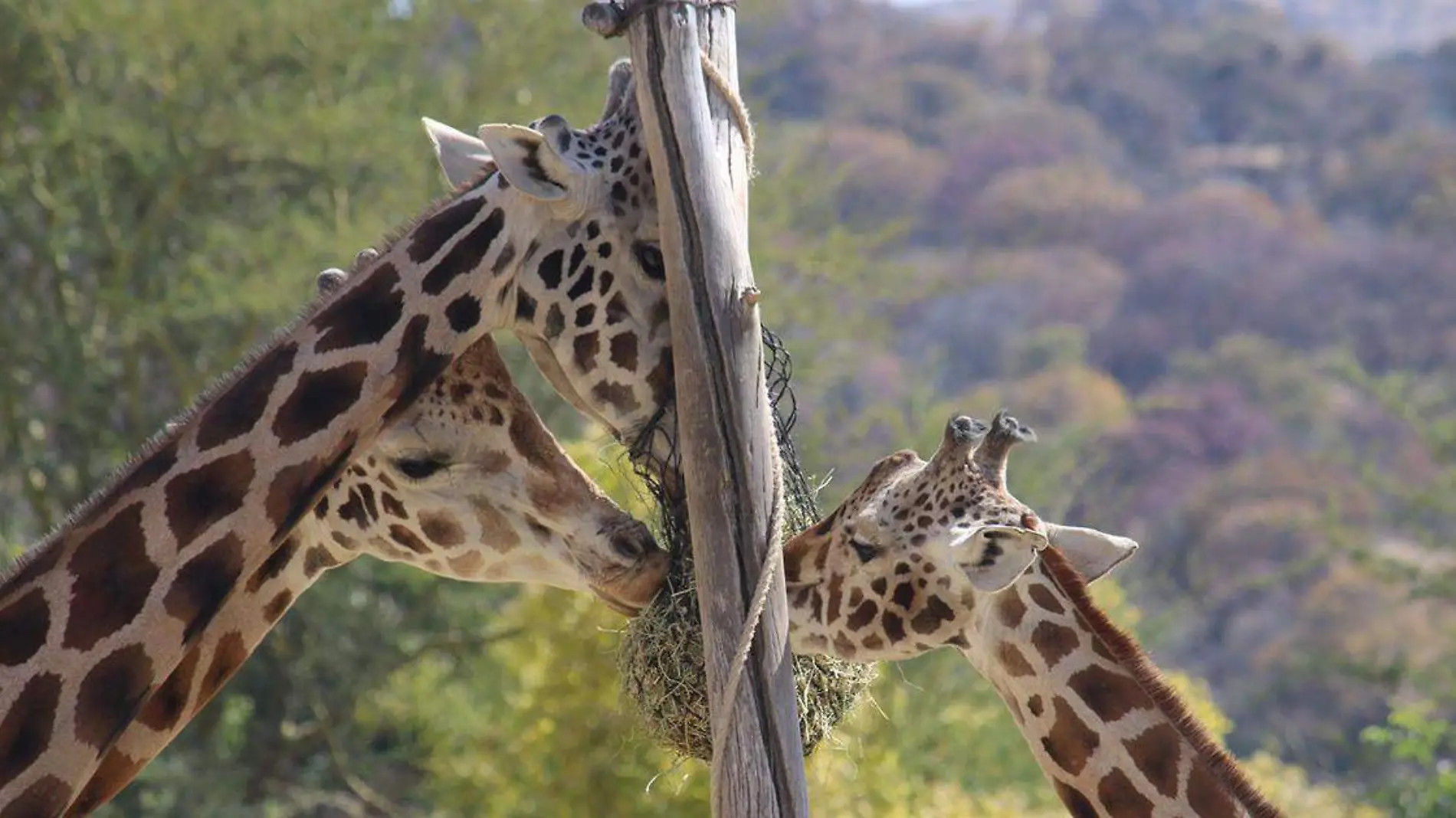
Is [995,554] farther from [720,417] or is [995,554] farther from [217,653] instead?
[217,653]

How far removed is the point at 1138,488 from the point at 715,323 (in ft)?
102

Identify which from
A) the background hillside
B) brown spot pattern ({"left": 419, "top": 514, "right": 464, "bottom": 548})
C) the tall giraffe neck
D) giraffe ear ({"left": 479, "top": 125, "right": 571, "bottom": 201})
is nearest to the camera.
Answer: giraffe ear ({"left": 479, "top": 125, "right": 571, "bottom": 201})

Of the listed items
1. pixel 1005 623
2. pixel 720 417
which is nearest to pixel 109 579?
pixel 720 417

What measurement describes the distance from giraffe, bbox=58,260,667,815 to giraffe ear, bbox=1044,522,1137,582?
1011 millimetres

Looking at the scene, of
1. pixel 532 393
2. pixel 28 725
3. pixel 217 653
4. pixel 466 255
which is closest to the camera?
pixel 28 725

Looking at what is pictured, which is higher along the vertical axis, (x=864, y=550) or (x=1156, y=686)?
(x=864, y=550)

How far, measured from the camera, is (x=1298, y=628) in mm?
29703

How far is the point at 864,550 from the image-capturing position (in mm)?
4316

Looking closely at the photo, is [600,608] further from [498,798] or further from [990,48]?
[990,48]

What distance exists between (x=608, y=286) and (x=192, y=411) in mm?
844

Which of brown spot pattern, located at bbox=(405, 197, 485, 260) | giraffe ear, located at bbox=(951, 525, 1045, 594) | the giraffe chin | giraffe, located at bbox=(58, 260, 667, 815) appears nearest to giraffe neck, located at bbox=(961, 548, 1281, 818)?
giraffe ear, located at bbox=(951, 525, 1045, 594)

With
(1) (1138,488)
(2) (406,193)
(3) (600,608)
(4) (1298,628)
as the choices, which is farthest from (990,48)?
(3) (600,608)

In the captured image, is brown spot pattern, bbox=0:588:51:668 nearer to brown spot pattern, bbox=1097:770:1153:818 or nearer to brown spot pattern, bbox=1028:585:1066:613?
brown spot pattern, bbox=1028:585:1066:613

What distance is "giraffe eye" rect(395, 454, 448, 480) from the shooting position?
4.04 metres
